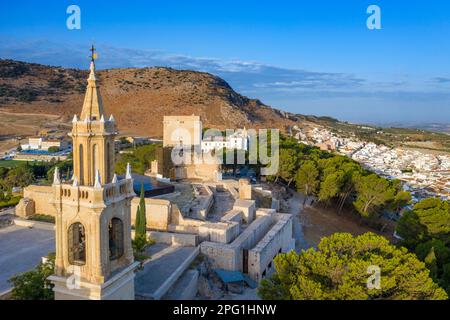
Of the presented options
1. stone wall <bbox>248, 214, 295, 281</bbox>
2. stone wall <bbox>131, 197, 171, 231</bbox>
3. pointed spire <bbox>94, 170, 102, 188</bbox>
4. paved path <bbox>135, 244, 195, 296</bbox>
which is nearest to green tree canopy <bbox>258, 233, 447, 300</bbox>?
paved path <bbox>135, 244, 195, 296</bbox>

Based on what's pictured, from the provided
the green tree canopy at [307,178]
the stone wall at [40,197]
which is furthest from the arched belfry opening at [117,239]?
the green tree canopy at [307,178]

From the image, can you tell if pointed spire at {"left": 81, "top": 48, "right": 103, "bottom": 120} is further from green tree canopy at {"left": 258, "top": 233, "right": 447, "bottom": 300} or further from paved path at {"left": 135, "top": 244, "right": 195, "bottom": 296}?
green tree canopy at {"left": 258, "top": 233, "right": 447, "bottom": 300}

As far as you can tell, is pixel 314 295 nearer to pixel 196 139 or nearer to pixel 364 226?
pixel 364 226

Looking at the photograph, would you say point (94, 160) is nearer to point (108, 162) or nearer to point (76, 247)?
point (108, 162)

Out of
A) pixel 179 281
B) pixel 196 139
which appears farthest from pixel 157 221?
Answer: pixel 196 139

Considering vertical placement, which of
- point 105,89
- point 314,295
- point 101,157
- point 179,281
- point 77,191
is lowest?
point 179,281

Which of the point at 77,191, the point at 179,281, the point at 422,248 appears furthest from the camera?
the point at 422,248

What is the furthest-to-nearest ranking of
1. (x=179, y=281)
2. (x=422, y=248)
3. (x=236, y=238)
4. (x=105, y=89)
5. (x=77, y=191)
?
(x=105, y=89)
(x=422, y=248)
(x=236, y=238)
(x=179, y=281)
(x=77, y=191)
